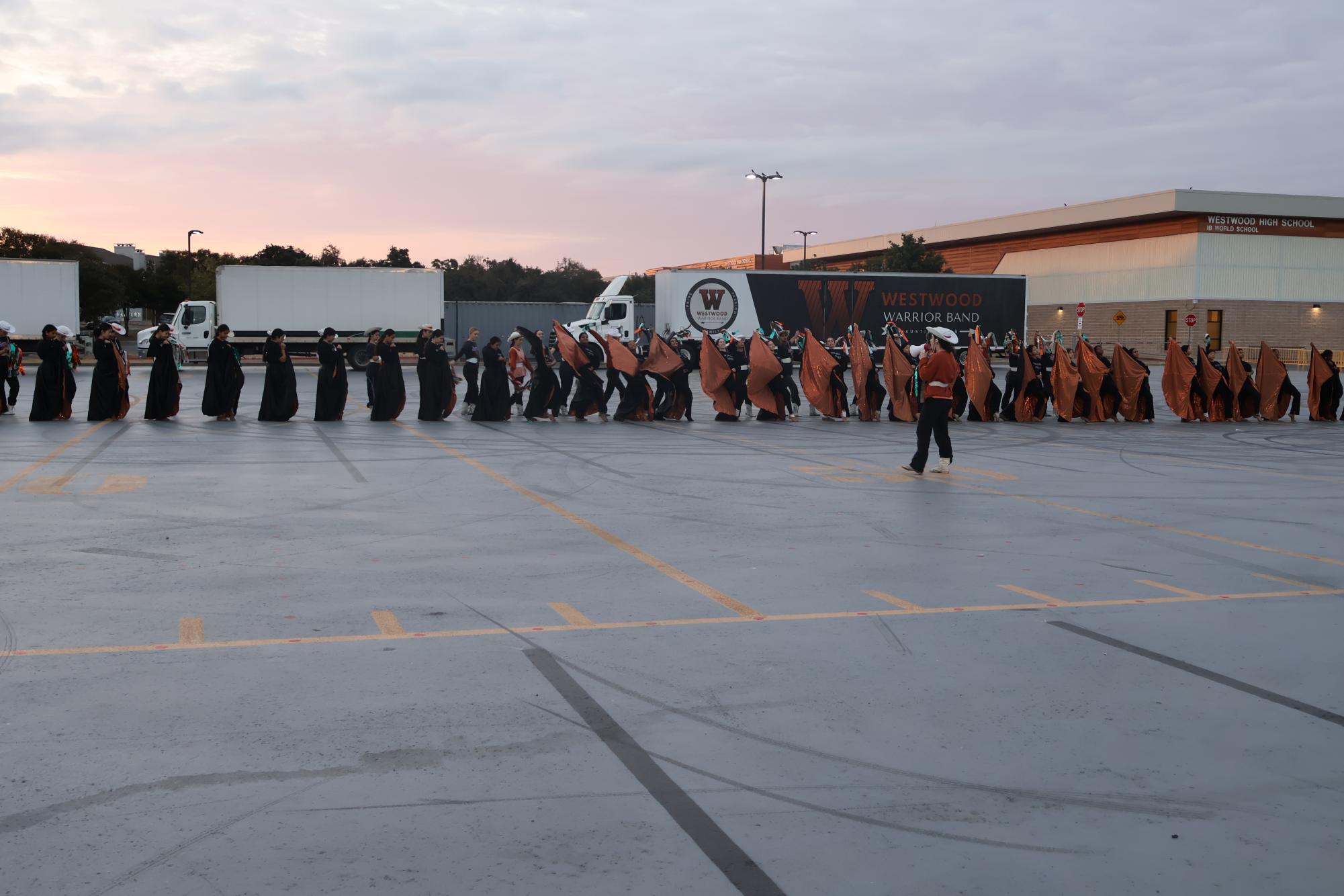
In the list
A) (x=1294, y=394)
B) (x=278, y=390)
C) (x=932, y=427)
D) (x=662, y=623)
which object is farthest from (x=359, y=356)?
(x=662, y=623)

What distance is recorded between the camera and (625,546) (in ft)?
30.5

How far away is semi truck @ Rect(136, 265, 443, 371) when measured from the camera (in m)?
40.2

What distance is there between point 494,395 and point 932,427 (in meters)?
9.30

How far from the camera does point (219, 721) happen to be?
5016mm

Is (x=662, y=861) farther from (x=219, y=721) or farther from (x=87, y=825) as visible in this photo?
(x=219, y=721)

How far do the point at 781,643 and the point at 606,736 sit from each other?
1739mm

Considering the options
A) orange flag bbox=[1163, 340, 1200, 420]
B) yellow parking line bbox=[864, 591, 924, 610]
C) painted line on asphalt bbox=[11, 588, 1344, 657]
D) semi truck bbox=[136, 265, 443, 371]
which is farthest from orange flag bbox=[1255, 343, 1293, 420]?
semi truck bbox=[136, 265, 443, 371]

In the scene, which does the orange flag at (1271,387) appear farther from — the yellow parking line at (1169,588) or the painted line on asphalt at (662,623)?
the yellow parking line at (1169,588)

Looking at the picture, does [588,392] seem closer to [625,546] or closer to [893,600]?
[625,546]

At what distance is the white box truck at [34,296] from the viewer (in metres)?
39.8

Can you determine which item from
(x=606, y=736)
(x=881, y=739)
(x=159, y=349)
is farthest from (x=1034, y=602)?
(x=159, y=349)

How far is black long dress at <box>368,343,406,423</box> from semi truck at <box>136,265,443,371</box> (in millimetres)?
20208

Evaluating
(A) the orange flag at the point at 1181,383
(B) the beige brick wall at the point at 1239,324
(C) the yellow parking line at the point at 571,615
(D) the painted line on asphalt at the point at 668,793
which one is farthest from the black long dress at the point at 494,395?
(B) the beige brick wall at the point at 1239,324

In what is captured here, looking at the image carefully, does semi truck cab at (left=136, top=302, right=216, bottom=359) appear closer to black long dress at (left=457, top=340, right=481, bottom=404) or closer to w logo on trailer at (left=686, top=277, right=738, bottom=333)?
w logo on trailer at (left=686, top=277, right=738, bottom=333)
